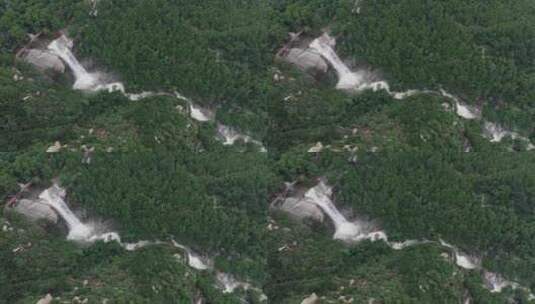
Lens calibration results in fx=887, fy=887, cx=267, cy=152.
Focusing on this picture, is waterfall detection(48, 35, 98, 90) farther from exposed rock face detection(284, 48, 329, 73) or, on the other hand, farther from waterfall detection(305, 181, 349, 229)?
waterfall detection(305, 181, 349, 229)

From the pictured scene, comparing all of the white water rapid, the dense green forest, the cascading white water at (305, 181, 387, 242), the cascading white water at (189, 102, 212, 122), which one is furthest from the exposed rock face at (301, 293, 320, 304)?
the white water rapid

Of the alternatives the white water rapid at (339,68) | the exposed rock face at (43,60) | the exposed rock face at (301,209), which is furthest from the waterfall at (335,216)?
the exposed rock face at (43,60)

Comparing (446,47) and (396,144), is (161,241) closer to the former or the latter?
(396,144)

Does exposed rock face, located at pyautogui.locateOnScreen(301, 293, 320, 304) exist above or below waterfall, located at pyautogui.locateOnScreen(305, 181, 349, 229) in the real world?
below

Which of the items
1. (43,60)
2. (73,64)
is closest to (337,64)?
(73,64)

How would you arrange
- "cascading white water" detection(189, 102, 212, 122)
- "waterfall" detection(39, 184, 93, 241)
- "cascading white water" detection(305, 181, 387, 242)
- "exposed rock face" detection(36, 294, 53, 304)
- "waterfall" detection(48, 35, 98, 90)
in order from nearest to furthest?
"exposed rock face" detection(36, 294, 53, 304), "cascading white water" detection(305, 181, 387, 242), "waterfall" detection(39, 184, 93, 241), "cascading white water" detection(189, 102, 212, 122), "waterfall" detection(48, 35, 98, 90)

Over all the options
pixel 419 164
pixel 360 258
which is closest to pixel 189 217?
pixel 360 258
